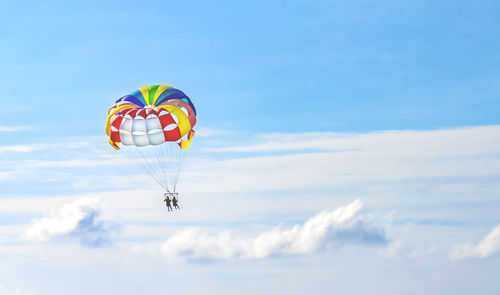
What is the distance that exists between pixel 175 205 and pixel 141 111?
883 cm

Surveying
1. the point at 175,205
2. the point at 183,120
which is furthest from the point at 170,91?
the point at 175,205

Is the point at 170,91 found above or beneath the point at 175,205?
above

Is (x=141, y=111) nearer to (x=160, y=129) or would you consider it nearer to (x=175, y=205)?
(x=160, y=129)

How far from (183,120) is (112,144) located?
689 cm

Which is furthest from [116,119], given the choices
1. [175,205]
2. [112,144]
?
[175,205]

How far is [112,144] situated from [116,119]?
2.47 m

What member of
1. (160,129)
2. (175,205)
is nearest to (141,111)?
(160,129)

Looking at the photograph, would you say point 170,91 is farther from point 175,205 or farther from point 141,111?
point 175,205

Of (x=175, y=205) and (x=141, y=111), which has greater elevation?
(x=141, y=111)

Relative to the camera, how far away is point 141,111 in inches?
3861

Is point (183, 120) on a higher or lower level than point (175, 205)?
higher

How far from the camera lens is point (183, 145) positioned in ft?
332

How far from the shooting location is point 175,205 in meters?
97.8

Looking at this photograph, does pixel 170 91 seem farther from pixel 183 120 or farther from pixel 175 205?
pixel 175 205
